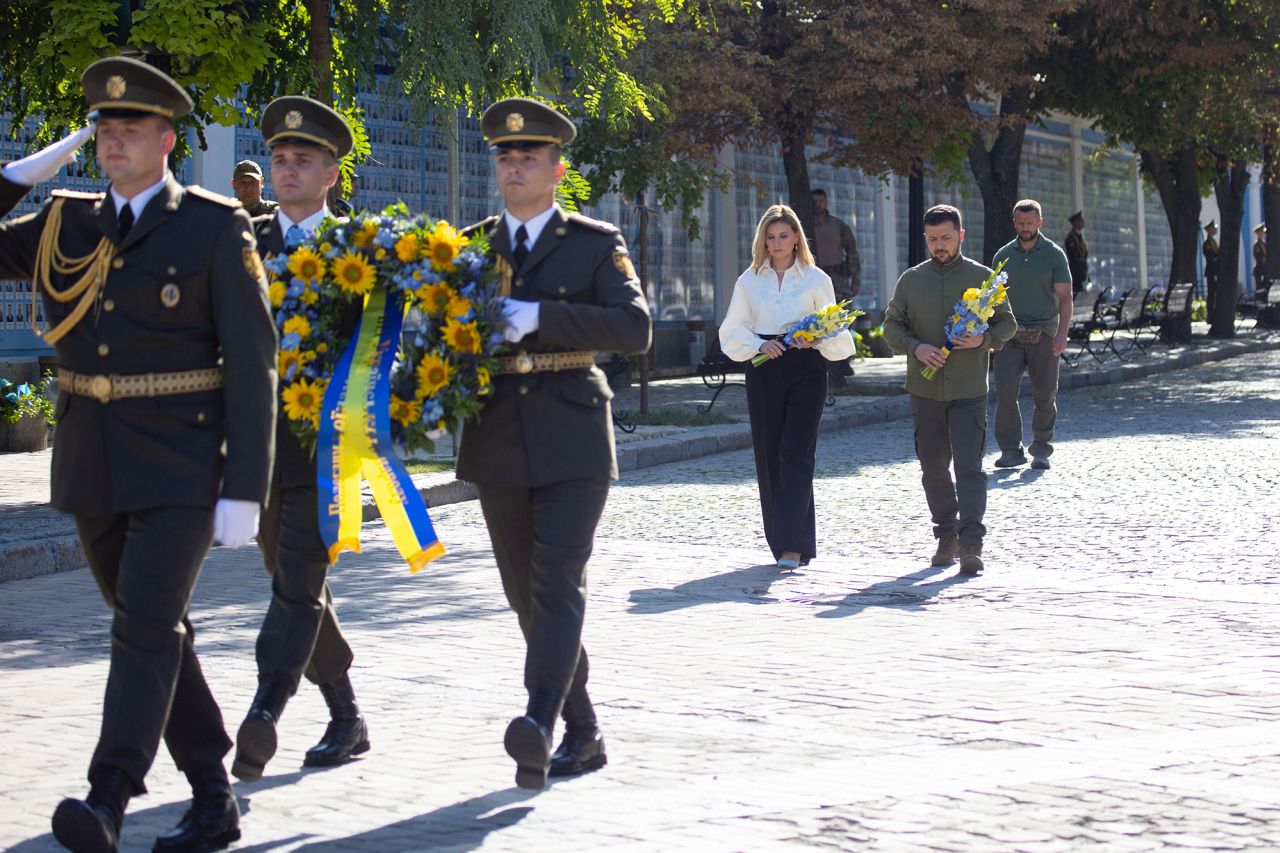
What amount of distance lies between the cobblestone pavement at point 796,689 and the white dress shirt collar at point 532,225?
157 centimetres

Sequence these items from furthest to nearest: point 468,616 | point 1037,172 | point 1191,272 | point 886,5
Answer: point 1037,172 < point 1191,272 < point 886,5 < point 468,616

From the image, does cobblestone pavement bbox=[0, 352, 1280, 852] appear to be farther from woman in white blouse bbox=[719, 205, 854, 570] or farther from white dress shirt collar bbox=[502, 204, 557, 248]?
white dress shirt collar bbox=[502, 204, 557, 248]

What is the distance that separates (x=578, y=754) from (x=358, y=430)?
1157mm

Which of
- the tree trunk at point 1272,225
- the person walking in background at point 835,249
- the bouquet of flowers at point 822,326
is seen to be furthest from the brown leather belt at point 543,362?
the tree trunk at point 1272,225

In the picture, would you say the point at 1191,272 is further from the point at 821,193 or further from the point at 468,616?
the point at 468,616

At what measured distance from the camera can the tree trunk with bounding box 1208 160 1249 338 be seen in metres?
34.0

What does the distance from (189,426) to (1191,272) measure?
30.0 meters

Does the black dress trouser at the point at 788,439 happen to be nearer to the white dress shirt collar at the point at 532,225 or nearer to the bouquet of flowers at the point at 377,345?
the white dress shirt collar at the point at 532,225

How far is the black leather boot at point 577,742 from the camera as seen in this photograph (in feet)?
18.7

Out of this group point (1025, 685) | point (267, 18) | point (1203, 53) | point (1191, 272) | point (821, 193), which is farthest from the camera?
point (1191, 272)

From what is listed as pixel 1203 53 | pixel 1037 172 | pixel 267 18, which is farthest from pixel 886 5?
pixel 1037 172

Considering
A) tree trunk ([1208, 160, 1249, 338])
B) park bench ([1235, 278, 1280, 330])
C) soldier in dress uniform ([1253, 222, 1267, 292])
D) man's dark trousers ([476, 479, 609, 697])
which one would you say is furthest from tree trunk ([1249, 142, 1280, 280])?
man's dark trousers ([476, 479, 609, 697])

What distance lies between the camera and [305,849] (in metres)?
4.90

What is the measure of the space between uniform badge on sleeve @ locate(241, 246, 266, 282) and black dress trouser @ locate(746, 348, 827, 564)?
5.34 m
